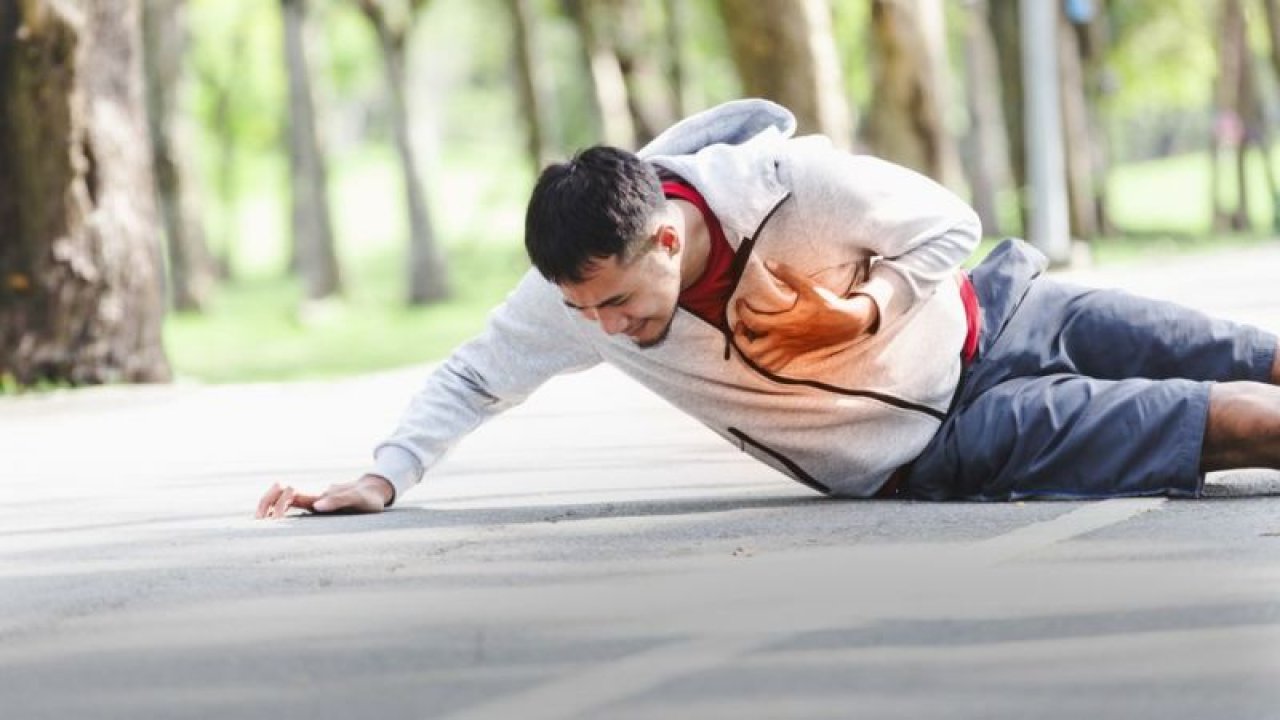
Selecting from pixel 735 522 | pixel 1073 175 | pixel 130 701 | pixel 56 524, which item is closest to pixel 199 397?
pixel 56 524

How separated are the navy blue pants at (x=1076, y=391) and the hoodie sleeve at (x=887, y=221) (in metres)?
0.41

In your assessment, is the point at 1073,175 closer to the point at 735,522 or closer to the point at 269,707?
the point at 735,522

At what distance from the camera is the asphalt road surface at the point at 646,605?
382 centimetres

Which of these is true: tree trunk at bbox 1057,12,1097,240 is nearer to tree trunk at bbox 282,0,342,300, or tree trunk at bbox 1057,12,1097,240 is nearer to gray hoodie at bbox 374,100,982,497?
tree trunk at bbox 282,0,342,300

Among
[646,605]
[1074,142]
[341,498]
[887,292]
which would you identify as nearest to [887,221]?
[887,292]

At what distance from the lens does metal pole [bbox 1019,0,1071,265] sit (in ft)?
76.3

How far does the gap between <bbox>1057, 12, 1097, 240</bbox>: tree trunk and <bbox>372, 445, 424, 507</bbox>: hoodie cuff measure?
23.3 meters

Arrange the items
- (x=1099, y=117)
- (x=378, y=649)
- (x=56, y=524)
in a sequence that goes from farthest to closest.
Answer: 1. (x=1099, y=117)
2. (x=56, y=524)
3. (x=378, y=649)

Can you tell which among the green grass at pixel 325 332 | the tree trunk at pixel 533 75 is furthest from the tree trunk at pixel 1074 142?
the green grass at pixel 325 332

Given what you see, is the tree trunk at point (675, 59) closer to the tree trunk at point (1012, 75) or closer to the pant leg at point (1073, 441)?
the tree trunk at point (1012, 75)

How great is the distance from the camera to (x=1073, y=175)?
30312mm

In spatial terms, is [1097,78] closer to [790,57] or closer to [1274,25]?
[1274,25]

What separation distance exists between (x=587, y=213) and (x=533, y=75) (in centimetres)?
2571

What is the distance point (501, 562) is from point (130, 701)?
161cm
